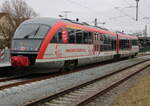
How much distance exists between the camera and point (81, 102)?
6820mm

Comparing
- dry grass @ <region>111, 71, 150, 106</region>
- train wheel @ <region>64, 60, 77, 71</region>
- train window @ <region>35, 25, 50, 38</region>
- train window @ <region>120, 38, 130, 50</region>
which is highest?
train window @ <region>35, 25, 50, 38</region>

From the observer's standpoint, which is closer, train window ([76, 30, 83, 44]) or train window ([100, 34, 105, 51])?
train window ([76, 30, 83, 44])

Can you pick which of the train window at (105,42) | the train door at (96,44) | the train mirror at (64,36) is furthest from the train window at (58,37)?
the train window at (105,42)

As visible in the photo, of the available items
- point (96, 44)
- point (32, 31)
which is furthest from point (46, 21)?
point (96, 44)

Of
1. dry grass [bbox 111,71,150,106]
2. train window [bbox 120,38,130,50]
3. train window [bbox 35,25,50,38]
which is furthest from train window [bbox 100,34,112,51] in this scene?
dry grass [bbox 111,71,150,106]

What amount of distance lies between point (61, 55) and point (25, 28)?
2.27 m

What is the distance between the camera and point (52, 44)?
11.8 meters

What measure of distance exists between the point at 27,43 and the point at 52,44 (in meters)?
1.19

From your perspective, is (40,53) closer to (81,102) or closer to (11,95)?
(11,95)

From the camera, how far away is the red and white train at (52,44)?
1127 centimetres

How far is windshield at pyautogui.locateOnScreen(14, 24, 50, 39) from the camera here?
11652mm

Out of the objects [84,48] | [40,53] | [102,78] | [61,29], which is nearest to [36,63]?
[40,53]

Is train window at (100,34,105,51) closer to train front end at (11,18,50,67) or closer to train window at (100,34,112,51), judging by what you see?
train window at (100,34,112,51)

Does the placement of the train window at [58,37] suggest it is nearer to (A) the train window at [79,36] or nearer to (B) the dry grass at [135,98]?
(A) the train window at [79,36]
